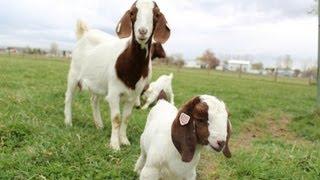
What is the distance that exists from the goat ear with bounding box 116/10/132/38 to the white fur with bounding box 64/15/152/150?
0.51 metres

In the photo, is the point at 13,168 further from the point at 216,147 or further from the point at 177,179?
the point at 216,147

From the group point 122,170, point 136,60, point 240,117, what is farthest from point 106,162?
point 240,117

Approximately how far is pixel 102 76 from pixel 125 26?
1295 mm

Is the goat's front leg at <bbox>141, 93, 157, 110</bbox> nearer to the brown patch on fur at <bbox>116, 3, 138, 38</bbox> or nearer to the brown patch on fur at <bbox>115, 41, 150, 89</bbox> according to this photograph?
the brown patch on fur at <bbox>115, 41, 150, 89</bbox>

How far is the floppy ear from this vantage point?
172 inches

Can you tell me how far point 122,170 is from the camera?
19.2 ft

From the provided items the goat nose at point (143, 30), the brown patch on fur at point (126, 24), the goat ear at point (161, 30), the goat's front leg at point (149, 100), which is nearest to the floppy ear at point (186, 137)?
the goat nose at point (143, 30)

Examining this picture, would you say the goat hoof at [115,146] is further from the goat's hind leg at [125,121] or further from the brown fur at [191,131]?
the brown fur at [191,131]

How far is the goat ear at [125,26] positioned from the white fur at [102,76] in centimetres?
51

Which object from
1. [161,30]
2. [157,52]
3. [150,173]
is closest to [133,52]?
[161,30]

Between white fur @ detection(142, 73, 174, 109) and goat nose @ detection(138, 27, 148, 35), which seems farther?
white fur @ detection(142, 73, 174, 109)

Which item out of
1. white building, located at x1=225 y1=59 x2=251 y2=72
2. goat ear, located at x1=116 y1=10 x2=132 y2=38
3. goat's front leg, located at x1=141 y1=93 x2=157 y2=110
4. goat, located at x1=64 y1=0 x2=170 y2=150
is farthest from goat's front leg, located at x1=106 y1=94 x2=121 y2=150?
white building, located at x1=225 y1=59 x2=251 y2=72

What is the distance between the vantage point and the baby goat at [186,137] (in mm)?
4191

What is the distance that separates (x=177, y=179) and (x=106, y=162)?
1593mm
